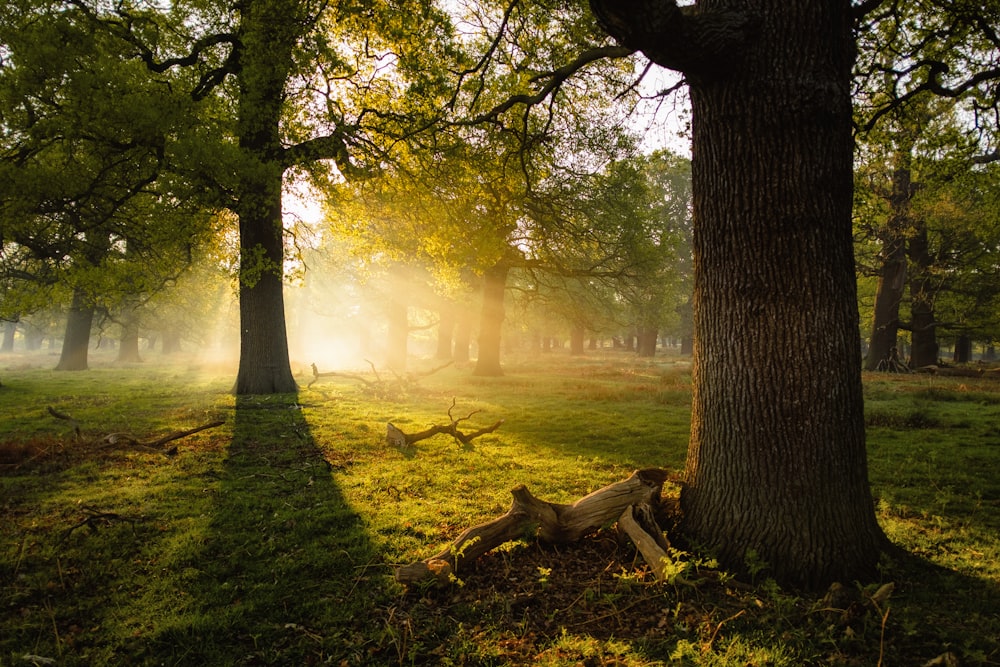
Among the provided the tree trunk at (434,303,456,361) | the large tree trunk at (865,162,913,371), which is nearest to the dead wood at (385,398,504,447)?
the tree trunk at (434,303,456,361)

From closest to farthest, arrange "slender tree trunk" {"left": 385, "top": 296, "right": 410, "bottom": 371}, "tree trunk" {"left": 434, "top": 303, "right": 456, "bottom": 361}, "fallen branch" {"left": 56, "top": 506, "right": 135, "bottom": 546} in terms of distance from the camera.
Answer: "fallen branch" {"left": 56, "top": 506, "right": 135, "bottom": 546}, "slender tree trunk" {"left": 385, "top": 296, "right": 410, "bottom": 371}, "tree trunk" {"left": 434, "top": 303, "right": 456, "bottom": 361}

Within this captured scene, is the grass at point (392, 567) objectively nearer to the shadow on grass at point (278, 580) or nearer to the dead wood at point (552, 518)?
the shadow on grass at point (278, 580)

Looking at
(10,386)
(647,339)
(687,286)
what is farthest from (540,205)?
(647,339)

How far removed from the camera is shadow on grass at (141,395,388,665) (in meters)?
3.31

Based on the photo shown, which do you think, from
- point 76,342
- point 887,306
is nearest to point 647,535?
point 887,306

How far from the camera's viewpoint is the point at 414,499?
6348 mm

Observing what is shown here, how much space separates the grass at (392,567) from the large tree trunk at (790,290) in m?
0.51

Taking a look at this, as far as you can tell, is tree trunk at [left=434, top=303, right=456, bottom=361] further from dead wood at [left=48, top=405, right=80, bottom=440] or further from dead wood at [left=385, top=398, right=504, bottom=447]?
dead wood at [left=48, top=405, right=80, bottom=440]

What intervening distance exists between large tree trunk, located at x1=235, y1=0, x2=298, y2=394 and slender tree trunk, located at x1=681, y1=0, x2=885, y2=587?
29.2 feet

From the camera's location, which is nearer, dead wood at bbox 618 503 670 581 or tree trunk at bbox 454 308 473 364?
dead wood at bbox 618 503 670 581

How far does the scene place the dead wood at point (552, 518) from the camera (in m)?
4.39

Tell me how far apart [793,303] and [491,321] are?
19.8m

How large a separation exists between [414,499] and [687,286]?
34.7 metres

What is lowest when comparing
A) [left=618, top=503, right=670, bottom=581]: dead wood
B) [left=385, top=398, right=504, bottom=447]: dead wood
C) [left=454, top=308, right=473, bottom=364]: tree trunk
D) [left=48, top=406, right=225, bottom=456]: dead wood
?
[left=48, top=406, right=225, bottom=456]: dead wood
